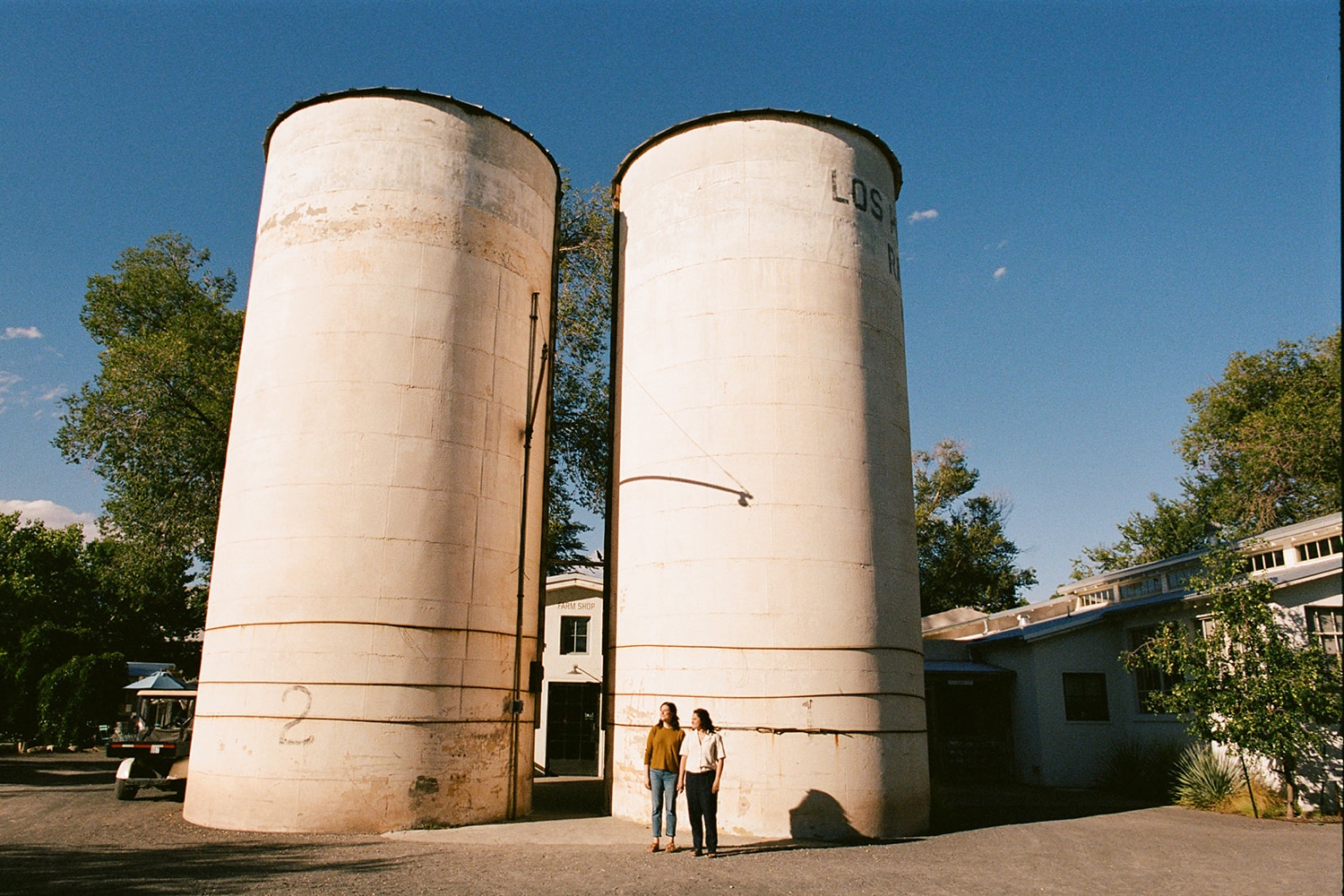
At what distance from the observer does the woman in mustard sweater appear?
11672 millimetres

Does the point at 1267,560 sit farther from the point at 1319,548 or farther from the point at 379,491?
the point at 379,491

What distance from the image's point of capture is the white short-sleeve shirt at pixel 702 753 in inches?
453

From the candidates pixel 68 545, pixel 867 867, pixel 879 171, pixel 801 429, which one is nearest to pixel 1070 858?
pixel 867 867

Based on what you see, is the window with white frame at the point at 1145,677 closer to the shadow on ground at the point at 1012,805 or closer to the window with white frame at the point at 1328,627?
the shadow on ground at the point at 1012,805

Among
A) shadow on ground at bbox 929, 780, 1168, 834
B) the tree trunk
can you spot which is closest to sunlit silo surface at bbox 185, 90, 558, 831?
shadow on ground at bbox 929, 780, 1168, 834

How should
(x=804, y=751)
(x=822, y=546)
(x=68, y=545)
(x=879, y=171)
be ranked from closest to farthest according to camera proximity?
1. (x=804, y=751)
2. (x=822, y=546)
3. (x=879, y=171)
4. (x=68, y=545)

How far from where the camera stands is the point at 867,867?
10898mm

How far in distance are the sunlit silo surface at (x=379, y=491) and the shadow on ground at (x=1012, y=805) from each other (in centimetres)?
715

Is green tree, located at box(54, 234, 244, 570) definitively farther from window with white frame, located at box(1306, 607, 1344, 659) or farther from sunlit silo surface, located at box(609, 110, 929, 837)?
window with white frame, located at box(1306, 607, 1344, 659)

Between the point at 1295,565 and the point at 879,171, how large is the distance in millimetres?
11301

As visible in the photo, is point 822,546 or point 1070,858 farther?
point 822,546

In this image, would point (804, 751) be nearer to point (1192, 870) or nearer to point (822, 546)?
point (822, 546)

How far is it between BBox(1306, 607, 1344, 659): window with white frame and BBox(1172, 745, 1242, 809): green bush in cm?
286

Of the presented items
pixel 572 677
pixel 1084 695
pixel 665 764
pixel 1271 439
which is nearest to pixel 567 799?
pixel 665 764
